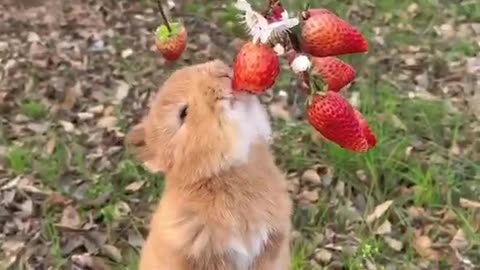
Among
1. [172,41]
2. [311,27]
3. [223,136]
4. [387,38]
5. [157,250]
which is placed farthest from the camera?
[387,38]

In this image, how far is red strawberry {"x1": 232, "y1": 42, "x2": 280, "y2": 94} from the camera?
1726 mm

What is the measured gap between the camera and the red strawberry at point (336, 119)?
5.86ft

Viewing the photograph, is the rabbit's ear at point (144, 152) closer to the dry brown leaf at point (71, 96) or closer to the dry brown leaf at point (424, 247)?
the dry brown leaf at point (424, 247)

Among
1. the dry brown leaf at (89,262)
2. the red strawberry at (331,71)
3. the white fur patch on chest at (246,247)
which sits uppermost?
the red strawberry at (331,71)

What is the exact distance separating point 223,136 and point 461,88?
7.66 feet

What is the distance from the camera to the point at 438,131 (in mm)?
3877

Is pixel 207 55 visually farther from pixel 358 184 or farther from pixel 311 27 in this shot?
pixel 311 27

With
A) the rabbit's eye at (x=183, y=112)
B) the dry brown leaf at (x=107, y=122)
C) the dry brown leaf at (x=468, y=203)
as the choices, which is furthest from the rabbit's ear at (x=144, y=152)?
the dry brown leaf at (x=107, y=122)

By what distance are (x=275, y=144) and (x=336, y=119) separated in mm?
1991

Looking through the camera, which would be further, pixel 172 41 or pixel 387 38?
pixel 387 38

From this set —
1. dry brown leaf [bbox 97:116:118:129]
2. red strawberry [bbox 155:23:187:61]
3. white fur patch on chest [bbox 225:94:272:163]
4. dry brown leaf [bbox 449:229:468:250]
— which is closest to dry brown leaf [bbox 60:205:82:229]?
dry brown leaf [bbox 97:116:118:129]

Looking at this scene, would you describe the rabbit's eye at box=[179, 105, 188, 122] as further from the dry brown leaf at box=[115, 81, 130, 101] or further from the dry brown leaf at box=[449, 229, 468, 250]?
the dry brown leaf at box=[115, 81, 130, 101]

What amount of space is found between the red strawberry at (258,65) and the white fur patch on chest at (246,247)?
619 mm

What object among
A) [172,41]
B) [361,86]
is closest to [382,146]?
[361,86]
